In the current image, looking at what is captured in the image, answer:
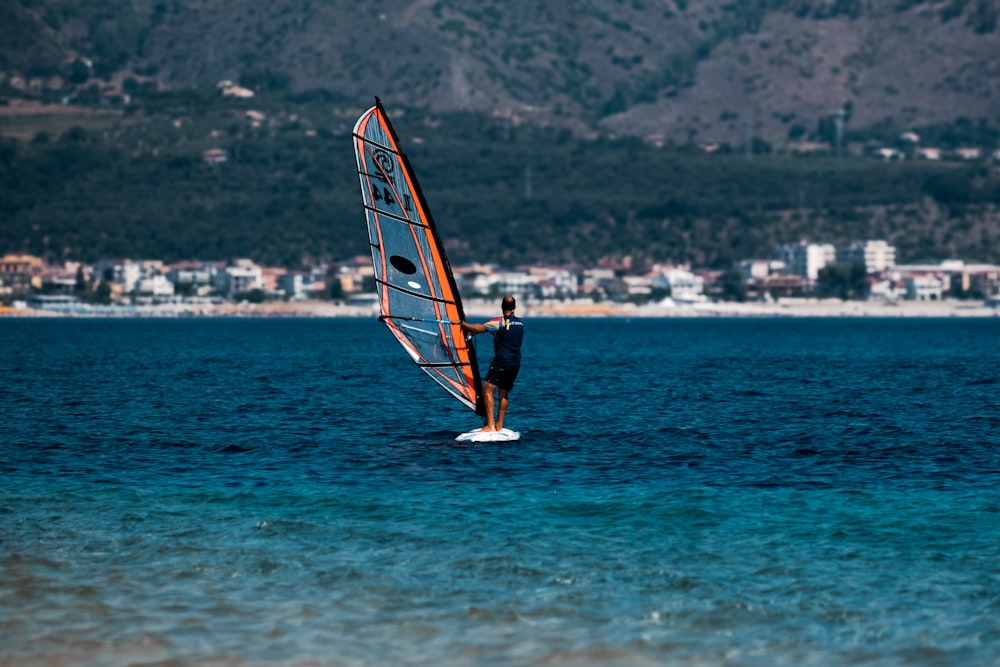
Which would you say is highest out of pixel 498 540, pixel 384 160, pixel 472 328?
pixel 384 160

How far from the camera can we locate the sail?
2586 cm

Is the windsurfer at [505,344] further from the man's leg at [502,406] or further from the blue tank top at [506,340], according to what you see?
the man's leg at [502,406]

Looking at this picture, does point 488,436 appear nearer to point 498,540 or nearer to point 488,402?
point 488,402

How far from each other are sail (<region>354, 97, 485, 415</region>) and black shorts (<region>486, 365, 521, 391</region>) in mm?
712

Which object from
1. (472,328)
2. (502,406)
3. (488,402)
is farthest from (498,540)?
(502,406)

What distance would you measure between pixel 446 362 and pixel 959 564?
12.4 meters

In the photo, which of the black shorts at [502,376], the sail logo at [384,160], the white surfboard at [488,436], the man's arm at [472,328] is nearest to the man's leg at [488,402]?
the white surfboard at [488,436]

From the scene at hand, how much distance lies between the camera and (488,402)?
2784 centimetres

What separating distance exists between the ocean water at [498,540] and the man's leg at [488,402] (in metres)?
0.52

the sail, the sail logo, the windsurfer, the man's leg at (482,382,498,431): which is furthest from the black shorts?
the sail logo

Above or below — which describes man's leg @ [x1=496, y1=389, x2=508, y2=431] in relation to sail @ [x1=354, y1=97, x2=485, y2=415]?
below

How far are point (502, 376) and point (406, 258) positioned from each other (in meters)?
2.70

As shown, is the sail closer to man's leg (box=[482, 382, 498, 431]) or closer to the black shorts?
man's leg (box=[482, 382, 498, 431])

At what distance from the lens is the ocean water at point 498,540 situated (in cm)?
1451
